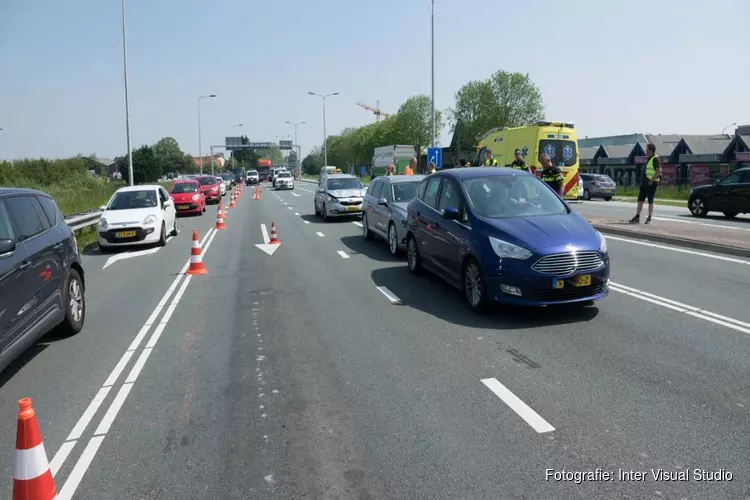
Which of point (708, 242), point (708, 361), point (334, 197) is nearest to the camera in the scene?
point (708, 361)

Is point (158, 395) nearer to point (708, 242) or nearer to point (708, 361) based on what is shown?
point (708, 361)

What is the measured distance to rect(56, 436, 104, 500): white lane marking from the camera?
358 cm

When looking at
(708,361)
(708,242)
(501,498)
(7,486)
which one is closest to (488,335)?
(708,361)

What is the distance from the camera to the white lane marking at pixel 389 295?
8445mm

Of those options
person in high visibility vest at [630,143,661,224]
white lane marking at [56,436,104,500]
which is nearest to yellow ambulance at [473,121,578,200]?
person in high visibility vest at [630,143,661,224]

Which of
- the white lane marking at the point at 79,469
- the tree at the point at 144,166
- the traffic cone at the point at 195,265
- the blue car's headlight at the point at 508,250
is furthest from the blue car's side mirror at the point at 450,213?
the tree at the point at 144,166

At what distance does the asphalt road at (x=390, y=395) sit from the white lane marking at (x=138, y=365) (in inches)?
0.9

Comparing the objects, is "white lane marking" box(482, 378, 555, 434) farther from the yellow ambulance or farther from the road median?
the yellow ambulance

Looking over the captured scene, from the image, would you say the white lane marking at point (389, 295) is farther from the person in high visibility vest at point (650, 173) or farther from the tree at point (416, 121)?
the tree at point (416, 121)

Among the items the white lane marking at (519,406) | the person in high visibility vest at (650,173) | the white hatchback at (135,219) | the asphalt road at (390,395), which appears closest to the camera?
the asphalt road at (390,395)

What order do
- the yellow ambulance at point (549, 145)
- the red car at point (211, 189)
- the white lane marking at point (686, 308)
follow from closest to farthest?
the white lane marking at point (686, 308) < the yellow ambulance at point (549, 145) < the red car at point (211, 189)

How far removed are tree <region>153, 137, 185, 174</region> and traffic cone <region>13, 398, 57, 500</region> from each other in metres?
127

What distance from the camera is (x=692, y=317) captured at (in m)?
7.14

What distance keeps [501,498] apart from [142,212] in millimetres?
14056
